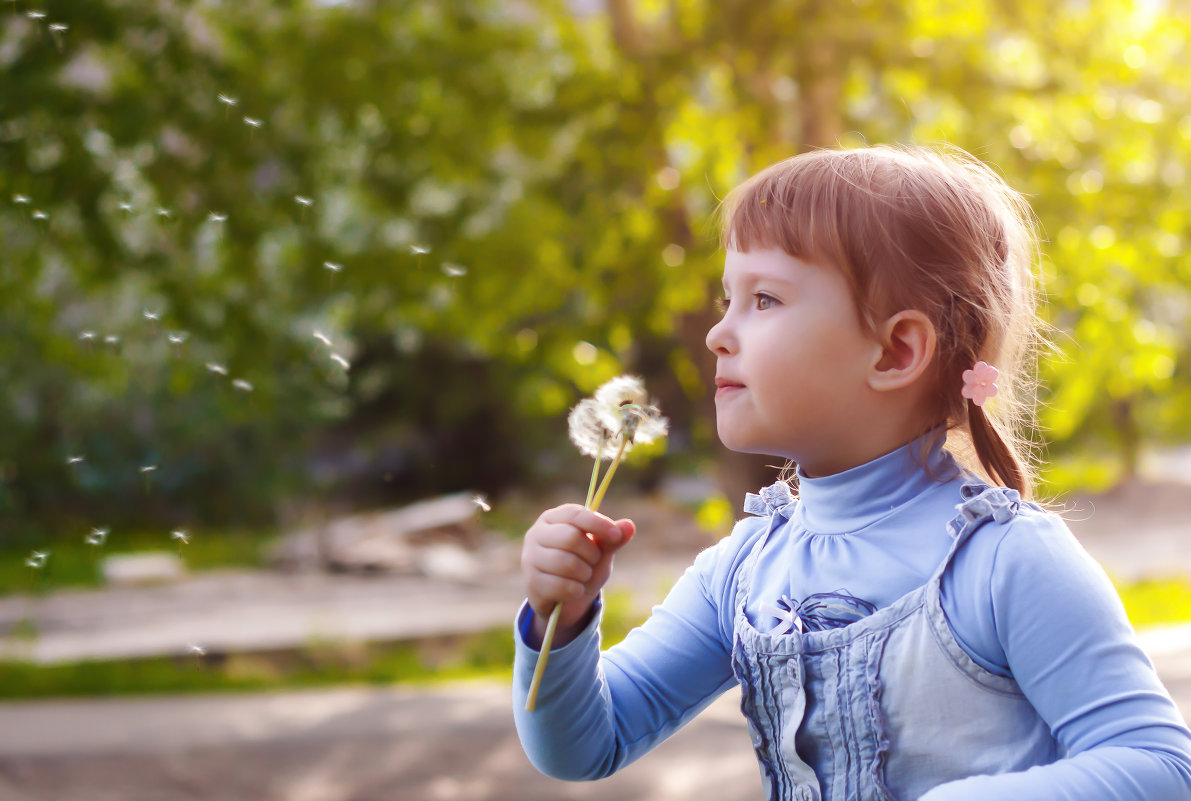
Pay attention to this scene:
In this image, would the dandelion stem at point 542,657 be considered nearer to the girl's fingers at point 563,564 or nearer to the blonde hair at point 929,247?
the girl's fingers at point 563,564

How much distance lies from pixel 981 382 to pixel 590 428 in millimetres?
413

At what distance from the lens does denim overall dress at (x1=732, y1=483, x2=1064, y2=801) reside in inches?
38.0

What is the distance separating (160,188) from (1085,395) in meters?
3.88

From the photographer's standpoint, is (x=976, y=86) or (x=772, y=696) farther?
(x=976, y=86)

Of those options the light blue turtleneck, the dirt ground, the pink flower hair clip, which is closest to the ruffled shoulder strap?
the light blue turtleneck

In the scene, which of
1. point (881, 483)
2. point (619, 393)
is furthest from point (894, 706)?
point (619, 393)

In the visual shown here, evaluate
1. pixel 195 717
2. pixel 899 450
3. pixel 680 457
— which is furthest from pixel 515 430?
pixel 899 450

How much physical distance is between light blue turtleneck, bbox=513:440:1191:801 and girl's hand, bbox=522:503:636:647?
0.19ft

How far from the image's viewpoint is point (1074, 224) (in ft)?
14.1

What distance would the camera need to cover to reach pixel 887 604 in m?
Result: 1.03

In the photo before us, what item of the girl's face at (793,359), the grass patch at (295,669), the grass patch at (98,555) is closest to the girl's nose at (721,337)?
the girl's face at (793,359)

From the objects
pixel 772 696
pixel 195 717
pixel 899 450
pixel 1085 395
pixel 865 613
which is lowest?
pixel 195 717

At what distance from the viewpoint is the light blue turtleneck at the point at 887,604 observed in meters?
0.90

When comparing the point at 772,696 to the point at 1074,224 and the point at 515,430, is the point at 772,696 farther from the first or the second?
the point at 515,430
